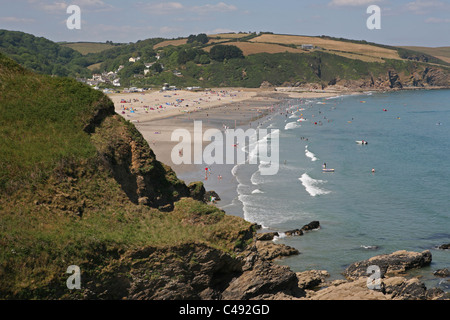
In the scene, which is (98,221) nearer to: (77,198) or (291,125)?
(77,198)

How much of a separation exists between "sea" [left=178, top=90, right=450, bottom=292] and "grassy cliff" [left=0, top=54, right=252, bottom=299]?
12.1 metres

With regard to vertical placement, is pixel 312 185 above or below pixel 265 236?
above

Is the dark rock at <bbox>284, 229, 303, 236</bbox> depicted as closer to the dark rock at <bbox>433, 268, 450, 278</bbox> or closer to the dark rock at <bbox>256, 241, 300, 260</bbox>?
the dark rock at <bbox>256, 241, 300, 260</bbox>

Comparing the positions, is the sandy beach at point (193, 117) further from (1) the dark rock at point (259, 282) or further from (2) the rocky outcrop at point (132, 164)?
(1) the dark rock at point (259, 282)

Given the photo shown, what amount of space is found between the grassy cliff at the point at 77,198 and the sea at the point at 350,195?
12.1 metres

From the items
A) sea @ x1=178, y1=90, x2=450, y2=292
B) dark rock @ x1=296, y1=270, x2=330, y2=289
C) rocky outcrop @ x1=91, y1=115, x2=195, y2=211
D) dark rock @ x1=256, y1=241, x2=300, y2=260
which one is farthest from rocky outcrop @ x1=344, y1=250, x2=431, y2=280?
rocky outcrop @ x1=91, y1=115, x2=195, y2=211

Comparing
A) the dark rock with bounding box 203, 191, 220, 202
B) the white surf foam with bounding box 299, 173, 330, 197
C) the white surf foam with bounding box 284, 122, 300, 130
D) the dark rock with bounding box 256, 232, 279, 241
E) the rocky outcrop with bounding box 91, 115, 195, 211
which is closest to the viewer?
the rocky outcrop with bounding box 91, 115, 195, 211

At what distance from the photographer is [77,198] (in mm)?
17500

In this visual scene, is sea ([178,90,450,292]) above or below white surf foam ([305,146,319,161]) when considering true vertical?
below

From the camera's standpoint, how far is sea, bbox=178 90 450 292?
107ft

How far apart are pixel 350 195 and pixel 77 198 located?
109 ft

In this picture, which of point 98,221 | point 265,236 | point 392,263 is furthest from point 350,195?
point 98,221

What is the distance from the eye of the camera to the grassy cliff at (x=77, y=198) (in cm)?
1480
